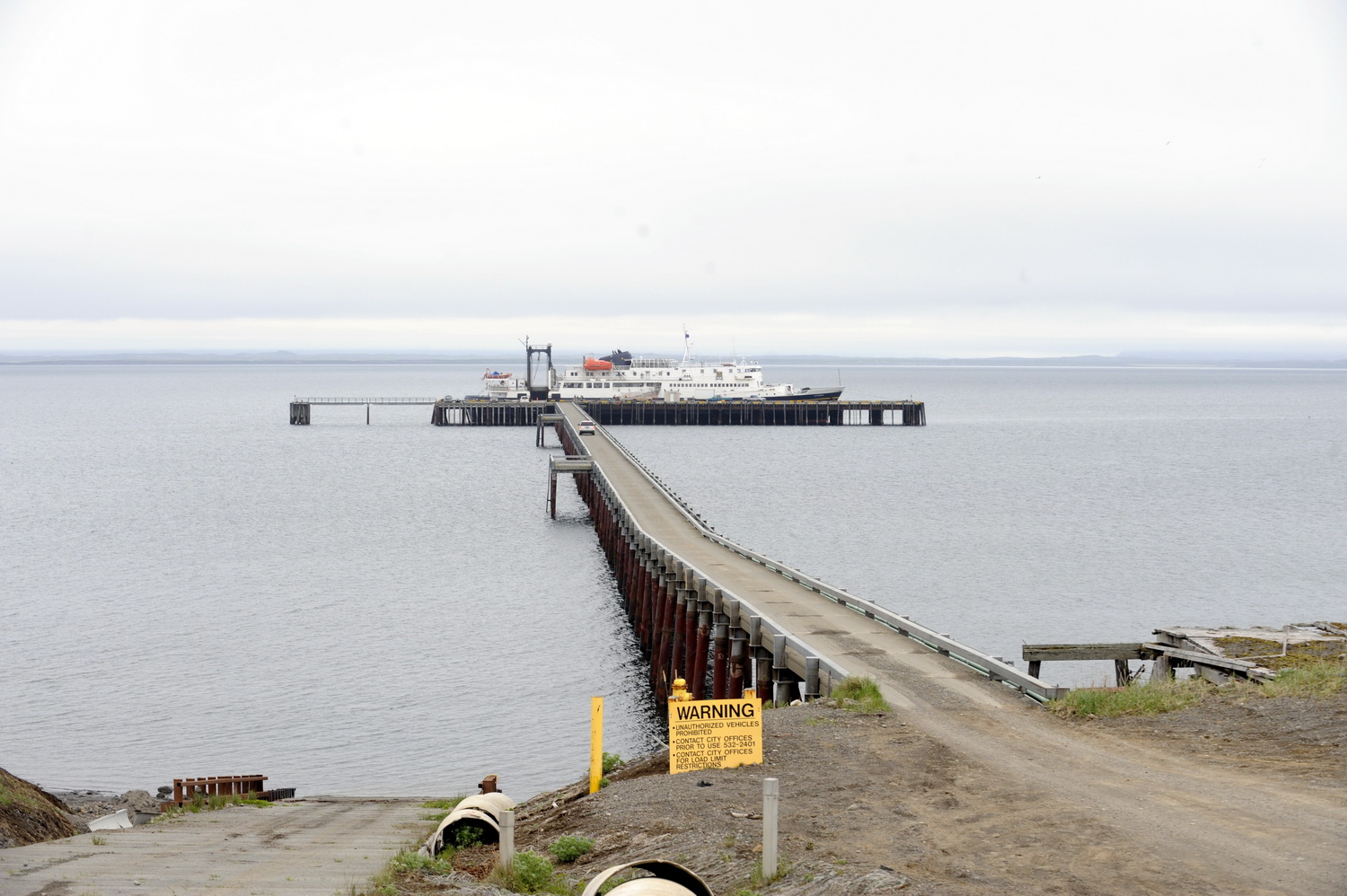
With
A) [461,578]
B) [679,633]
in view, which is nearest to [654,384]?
[461,578]

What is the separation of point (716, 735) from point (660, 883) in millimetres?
5491

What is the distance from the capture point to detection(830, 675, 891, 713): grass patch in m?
15.9

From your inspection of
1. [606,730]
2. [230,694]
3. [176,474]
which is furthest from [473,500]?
[606,730]

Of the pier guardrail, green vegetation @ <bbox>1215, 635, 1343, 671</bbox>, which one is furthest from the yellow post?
Result: green vegetation @ <bbox>1215, 635, 1343, 671</bbox>

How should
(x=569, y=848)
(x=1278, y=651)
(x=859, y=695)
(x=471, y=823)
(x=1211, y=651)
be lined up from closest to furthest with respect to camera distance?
(x=569, y=848)
(x=471, y=823)
(x=859, y=695)
(x=1211, y=651)
(x=1278, y=651)

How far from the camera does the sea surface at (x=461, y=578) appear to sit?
26500 mm

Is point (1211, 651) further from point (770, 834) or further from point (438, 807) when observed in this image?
point (438, 807)

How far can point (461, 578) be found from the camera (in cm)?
4509

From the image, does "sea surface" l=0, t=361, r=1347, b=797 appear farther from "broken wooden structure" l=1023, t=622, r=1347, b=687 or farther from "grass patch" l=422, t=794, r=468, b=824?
"broken wooden structure" l=1023, t=622, r=1347, b=687

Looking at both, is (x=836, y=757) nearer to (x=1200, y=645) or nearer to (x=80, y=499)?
(x=1200, y=645)

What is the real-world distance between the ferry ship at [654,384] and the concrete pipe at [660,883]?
129284 mm

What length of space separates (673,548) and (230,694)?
12636 millimetres

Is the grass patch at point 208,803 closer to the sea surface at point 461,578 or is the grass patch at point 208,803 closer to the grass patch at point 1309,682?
the sea surface at point 461,578

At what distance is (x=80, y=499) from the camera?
7088 cm
